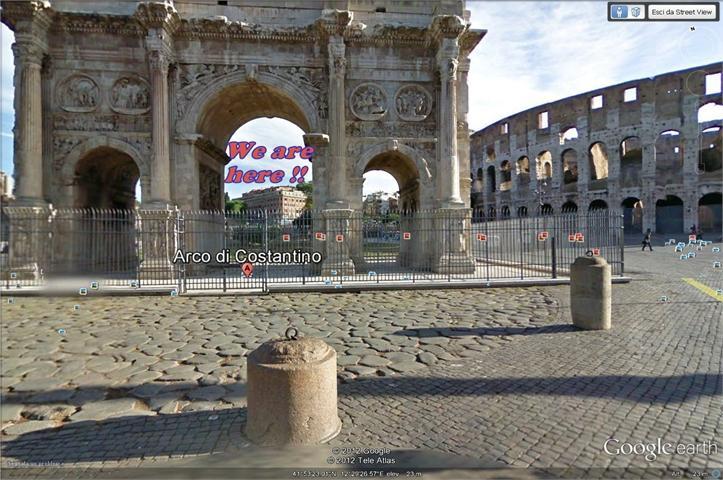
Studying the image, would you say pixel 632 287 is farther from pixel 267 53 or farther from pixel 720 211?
pixel 720 211

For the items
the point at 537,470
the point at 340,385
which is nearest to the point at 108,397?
the point at 340,385

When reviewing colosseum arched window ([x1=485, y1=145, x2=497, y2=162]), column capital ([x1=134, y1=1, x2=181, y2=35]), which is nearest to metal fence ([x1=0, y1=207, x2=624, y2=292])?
column capital ([x1=134, y1=1, x2=181, y2=35])

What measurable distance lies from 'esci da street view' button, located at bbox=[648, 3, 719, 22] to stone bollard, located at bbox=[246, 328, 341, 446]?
22.7ft

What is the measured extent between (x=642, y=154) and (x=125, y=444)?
146 feet

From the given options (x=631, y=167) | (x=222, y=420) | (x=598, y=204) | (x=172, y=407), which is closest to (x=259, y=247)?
(x=172, y=407)

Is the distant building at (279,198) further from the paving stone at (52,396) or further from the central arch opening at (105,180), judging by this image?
the paving stone at (52,396)

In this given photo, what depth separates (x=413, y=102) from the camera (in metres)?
14.9

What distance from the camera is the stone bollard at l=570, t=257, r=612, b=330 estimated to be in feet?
20.1

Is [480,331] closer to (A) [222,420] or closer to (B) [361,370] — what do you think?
(B) [361,370]

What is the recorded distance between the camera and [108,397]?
388 cm

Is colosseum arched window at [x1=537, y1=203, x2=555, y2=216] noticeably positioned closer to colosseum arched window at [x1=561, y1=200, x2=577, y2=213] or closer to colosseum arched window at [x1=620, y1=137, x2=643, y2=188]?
colosseum arched window at [x1=561, y1=200, x2=577, y2=213]

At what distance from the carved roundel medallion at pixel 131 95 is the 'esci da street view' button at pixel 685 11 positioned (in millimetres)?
14937

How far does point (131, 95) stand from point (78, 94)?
6.03ft

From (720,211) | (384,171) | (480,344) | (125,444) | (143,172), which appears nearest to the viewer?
(125,444)
